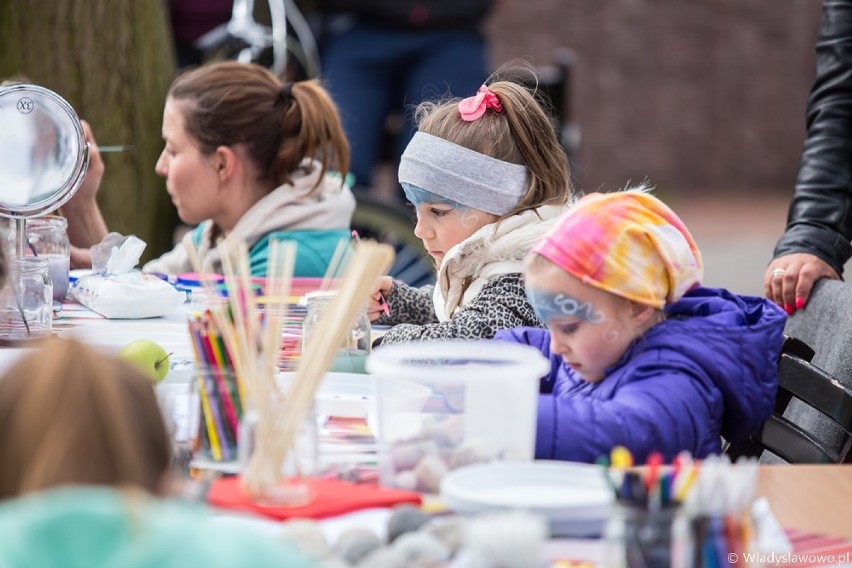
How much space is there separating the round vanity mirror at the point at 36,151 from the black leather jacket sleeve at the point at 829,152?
1656 mm

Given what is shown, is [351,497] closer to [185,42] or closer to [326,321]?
[326,321]

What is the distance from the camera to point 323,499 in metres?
1.48

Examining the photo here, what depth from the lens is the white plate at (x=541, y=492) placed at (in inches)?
53.4

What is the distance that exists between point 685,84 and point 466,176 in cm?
858

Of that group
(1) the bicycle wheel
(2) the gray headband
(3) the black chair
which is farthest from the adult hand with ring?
(1) the bicycle wheel

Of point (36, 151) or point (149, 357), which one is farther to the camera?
point (36, 151)

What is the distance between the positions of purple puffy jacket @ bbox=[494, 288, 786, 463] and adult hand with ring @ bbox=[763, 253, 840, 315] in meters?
0.68

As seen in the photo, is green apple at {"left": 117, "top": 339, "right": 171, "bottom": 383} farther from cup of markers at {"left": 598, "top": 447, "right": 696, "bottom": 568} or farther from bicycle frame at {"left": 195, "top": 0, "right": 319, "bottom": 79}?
bicycle frame at {"left": 195, "top": 0, "right": 319, "bottom": 79}

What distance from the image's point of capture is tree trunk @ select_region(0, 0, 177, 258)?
4.50m

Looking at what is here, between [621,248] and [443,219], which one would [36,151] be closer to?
[443,219]

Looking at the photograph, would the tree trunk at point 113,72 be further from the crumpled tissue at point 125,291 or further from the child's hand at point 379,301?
the child's hand at point 379,301

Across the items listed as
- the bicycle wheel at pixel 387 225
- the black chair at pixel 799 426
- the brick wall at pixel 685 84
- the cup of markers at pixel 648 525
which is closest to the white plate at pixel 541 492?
the cup of markers at pixel 648 525

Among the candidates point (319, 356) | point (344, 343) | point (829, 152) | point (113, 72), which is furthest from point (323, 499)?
point (113, 72)

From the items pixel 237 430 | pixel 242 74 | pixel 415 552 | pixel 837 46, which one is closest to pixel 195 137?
pixel 242 74
